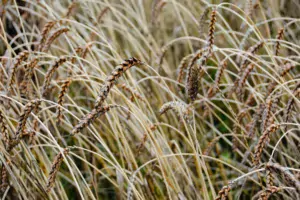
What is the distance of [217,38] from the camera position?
387cm

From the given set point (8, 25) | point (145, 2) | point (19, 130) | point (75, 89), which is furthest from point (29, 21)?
point (19, 130)

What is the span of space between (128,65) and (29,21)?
2315 mm

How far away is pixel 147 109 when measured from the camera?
92.5 inches

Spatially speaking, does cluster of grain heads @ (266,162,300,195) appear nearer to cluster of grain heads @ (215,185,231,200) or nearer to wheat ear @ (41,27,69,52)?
cluster of grain heads @ (215,185,231,200)

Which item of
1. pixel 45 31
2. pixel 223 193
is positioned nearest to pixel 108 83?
pixel 223 193

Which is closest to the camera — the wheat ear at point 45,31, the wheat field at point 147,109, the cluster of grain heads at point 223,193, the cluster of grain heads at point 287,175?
the cluster of grain heads at point 287,175

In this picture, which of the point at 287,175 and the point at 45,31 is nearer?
the point at 287,175

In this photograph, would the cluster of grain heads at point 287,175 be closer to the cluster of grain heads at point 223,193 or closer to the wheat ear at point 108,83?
the cluster of grain heads at point 223,193

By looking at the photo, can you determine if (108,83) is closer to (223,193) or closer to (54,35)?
(223,193)

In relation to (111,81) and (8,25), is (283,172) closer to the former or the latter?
(111,81)

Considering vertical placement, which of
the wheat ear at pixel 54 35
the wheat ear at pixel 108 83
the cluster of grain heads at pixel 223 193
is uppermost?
the wheat ear at pixel 54 35

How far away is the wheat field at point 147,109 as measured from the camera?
1.67 meters

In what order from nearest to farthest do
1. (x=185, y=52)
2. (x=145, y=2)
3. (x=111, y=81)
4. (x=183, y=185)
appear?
(x=111, y=81) < (x=183, y=185) < (x=185, y=52) < (x=145, y=2)

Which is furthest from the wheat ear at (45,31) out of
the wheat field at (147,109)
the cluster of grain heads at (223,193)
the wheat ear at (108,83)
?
the cluster of grain heads at (223,193)
